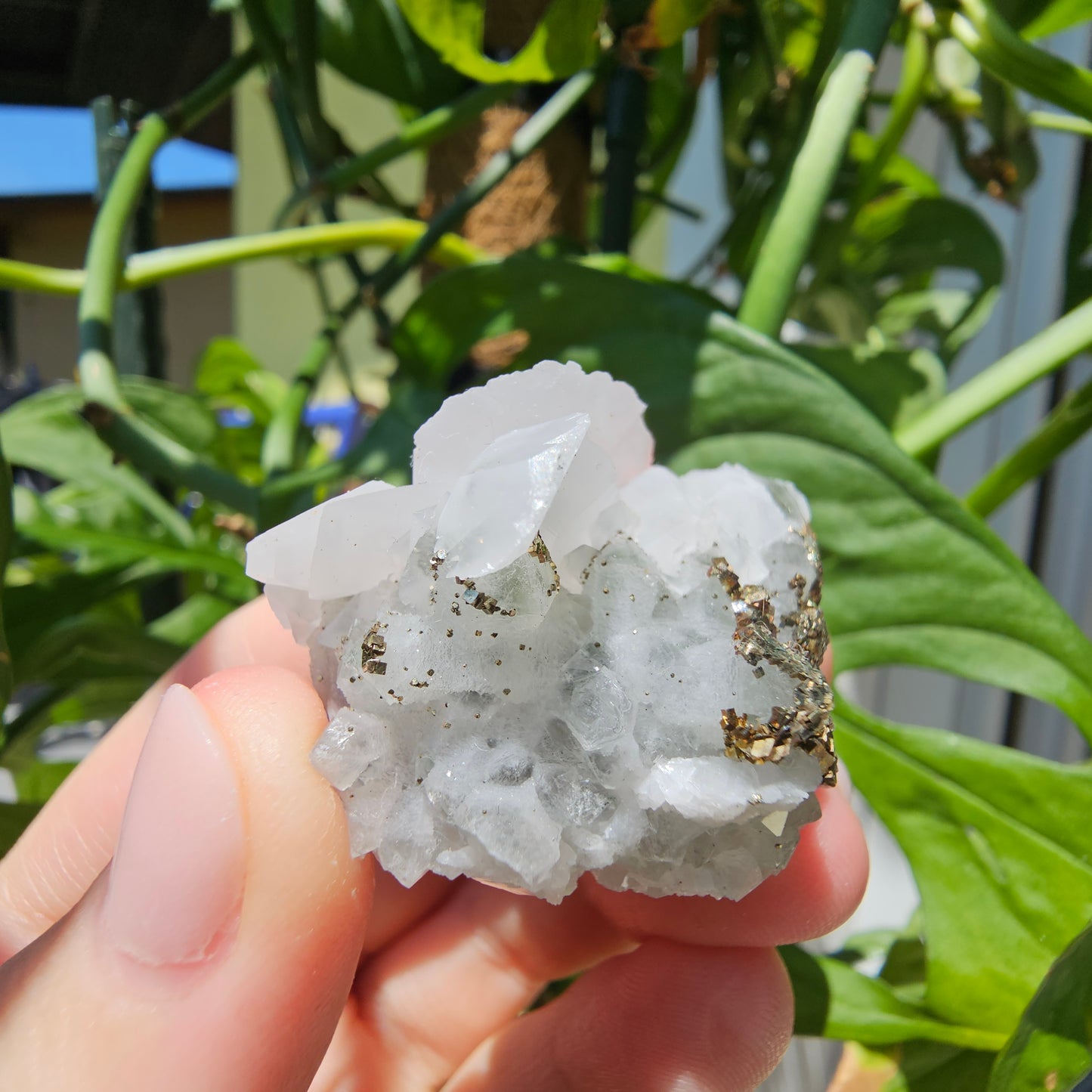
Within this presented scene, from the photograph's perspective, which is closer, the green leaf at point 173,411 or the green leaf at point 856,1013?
the green leaf at point 856,1013

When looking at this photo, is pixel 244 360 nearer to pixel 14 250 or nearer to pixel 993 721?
pixel 993 721

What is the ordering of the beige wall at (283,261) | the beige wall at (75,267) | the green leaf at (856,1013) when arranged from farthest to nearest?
the beige wall at (75,267) < the beige wall at (283,261) < the green leaf at (856,1013)

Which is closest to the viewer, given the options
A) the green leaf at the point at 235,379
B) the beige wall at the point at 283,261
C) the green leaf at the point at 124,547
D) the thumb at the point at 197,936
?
the thumb at the point at 197,936

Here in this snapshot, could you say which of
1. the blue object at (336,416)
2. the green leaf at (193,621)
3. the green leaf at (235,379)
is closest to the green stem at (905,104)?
the green leaf at (193,621)

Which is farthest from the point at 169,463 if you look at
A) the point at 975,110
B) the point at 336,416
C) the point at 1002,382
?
the point at 336,416

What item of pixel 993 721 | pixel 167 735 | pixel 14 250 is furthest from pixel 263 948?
→ pixel 14 250

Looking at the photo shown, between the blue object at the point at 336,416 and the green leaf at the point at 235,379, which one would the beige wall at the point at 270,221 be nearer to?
the blue object at the point at 336,416
